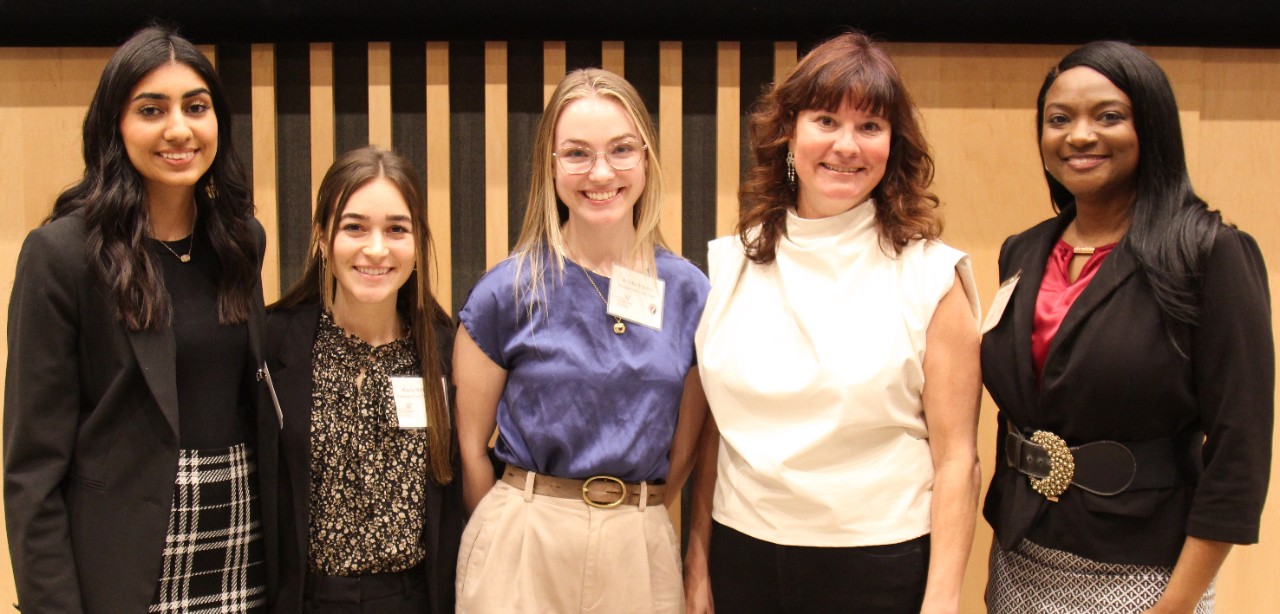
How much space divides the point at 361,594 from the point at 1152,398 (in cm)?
155

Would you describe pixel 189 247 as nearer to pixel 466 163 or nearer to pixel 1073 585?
pixel 466 163

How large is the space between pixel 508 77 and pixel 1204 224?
5.92 feet

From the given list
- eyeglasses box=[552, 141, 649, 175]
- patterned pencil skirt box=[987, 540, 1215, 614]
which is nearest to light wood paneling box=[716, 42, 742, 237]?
eyeglasses box=[552, 141, 649, 175]

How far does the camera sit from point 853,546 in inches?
71.2

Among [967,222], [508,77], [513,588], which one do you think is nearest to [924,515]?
[513,588]

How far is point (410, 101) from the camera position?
112 inches

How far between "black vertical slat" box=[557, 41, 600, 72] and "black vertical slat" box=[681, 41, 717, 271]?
254 millimetres

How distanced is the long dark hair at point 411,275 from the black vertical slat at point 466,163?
65cm

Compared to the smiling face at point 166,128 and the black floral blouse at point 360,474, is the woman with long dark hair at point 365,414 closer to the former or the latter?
the black floral blouse at point 360,474

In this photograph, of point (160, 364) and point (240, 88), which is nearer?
point (160, 364)

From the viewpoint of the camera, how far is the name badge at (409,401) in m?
2.08

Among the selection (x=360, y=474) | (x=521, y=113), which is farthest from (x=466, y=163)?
(x=360, y=474)

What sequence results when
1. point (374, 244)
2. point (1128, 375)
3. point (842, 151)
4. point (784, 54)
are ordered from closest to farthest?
point (1128, 375) < point (842, 151) < point (374, 244) < point (784, 54)

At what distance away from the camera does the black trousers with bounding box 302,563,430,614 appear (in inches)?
79.6
